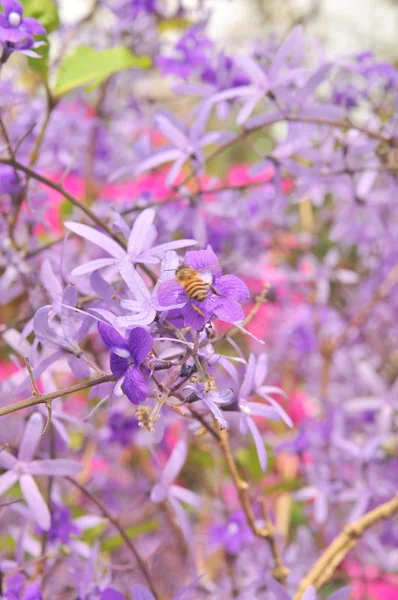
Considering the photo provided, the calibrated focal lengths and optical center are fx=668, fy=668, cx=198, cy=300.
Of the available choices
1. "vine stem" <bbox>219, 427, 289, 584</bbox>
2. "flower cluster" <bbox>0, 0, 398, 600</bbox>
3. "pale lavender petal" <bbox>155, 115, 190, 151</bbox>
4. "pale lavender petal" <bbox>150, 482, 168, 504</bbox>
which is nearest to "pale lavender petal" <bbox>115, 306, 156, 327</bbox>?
"flower cluster" <bbox>0, 0, 398, 600</bbox>

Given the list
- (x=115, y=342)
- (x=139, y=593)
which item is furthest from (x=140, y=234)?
(x=139, y=593)

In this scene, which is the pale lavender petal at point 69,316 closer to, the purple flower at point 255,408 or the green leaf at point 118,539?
the purple flower at point 255,408

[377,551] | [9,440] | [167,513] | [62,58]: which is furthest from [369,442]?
[62,58]

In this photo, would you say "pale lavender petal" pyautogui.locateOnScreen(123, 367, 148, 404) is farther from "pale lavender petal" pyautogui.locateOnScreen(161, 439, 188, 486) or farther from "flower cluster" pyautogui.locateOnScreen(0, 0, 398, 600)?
"pale lavender petal" pyautogui.locateOnScreen(161, 439, 188, 486)

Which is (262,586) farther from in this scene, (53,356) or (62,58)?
(62,58)

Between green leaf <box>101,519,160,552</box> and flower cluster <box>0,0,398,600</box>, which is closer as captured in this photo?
flower cluster <box>0,0,398,600</box>

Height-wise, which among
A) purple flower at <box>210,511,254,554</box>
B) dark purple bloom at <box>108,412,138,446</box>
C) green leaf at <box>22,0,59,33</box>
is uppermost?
green leaf at <box>22,0,59,33</box>

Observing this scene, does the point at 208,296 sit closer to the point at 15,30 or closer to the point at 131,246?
the point at 131,246

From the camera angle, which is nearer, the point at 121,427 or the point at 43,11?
the point at 43,11

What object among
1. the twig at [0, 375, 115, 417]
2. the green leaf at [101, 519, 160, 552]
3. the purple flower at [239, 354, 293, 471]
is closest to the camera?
the twig at [0, 375, 115, 417]
